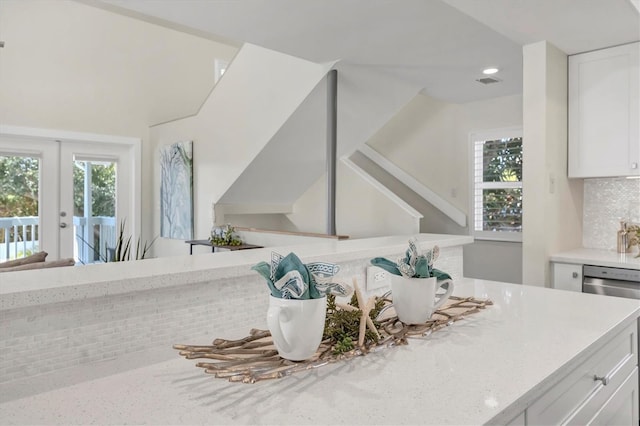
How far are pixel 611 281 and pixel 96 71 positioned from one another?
20.6 feet

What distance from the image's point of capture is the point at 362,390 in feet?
2.80

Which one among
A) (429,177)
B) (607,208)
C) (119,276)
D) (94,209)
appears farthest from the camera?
(94,209)

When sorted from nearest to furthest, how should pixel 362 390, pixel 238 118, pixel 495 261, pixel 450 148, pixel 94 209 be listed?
pixel 362 390
pixel 238 118
pixel 495 261
pixel 450 148
pixel 94 209

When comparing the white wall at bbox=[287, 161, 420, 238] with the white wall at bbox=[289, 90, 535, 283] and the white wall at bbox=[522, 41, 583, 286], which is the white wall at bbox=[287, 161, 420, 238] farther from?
the white wall at bbox=[522, 41, 583, 286]

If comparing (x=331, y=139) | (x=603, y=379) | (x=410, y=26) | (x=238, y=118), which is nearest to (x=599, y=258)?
(x=603, y=379)

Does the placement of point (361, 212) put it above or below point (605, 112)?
below

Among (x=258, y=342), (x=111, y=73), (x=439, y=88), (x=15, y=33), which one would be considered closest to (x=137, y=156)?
(x=111, y=73)

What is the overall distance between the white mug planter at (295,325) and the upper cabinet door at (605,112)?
2.82 m

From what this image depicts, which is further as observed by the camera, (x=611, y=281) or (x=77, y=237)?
(x=77, y=237)

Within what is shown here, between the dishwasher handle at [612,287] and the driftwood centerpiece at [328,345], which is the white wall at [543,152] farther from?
the driftwood centerpiece at [328,345]

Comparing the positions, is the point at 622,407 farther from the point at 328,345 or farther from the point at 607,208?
the point at 607,208

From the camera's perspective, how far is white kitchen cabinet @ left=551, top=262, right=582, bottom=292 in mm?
2857

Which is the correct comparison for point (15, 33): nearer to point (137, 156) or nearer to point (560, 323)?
point (137, 156)

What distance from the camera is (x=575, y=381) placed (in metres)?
1.09
